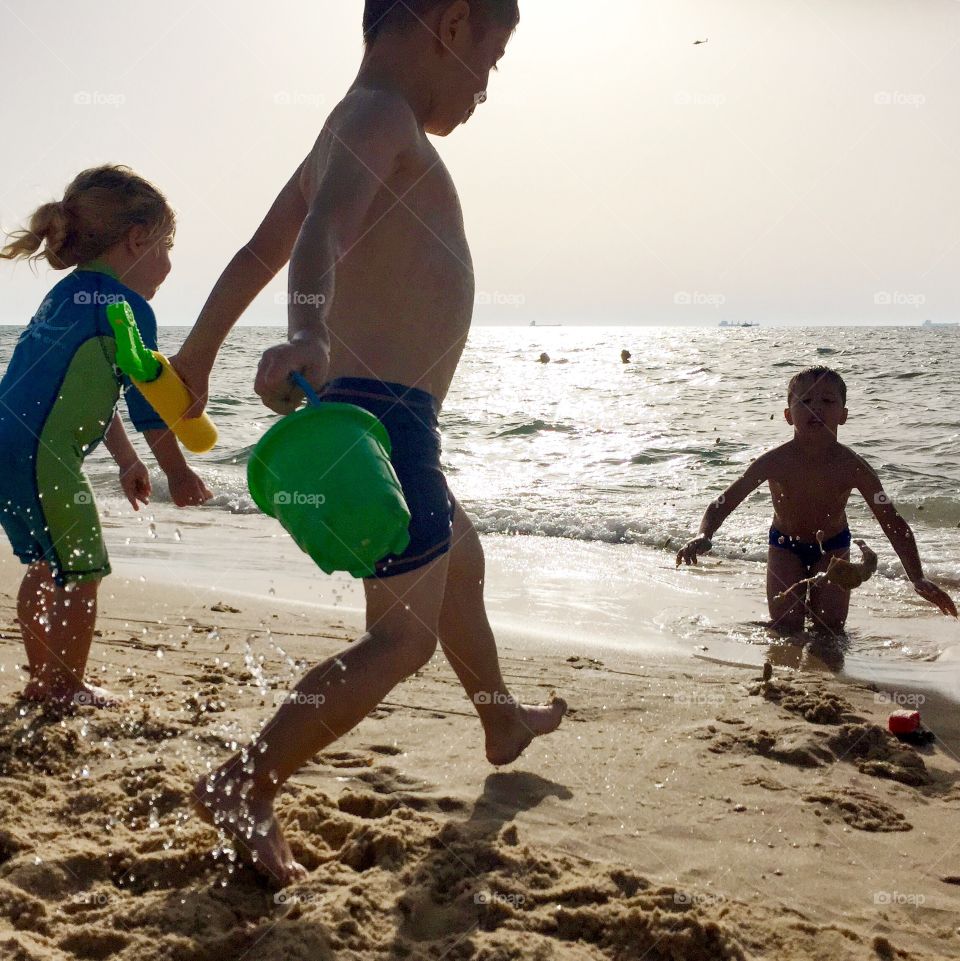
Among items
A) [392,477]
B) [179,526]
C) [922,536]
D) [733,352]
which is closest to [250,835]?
[392,477]

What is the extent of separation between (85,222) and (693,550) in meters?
2.49

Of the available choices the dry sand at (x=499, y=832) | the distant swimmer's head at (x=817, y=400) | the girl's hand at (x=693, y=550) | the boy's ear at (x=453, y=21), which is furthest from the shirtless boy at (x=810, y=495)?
the boy's ear at (x=453, y=21)

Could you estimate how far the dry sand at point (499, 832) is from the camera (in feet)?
5.63

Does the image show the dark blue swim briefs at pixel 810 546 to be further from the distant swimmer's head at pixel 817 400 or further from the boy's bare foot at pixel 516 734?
the boy's bare foot at pixel 516 734

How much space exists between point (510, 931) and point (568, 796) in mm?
643

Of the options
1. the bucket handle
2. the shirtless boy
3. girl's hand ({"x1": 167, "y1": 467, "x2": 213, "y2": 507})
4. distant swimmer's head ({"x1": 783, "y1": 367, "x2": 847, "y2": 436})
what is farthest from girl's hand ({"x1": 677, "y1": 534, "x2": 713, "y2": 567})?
the bucket handle

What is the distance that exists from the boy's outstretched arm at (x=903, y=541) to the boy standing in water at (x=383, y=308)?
7.11 ft

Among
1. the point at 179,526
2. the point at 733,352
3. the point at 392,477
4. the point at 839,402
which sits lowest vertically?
the point at 179,526

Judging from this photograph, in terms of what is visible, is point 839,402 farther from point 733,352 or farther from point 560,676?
point 733,352

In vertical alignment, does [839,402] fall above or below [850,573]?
above

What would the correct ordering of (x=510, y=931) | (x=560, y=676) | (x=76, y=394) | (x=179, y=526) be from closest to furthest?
(x=510, y=931) → (x=76, y=394) → (x=560, y=676) → (x=179, y=526)

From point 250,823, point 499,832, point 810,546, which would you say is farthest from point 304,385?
point 810,546

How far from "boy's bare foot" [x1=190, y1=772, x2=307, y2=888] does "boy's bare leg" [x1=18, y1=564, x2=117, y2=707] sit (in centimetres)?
107

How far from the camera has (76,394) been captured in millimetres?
2793
